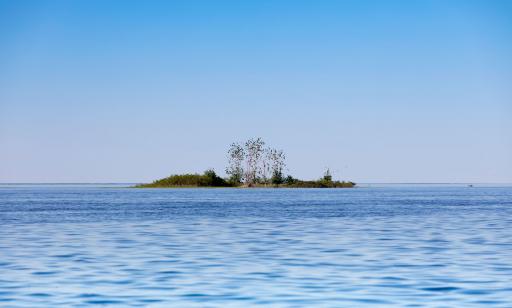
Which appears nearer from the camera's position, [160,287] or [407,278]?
[160,287]

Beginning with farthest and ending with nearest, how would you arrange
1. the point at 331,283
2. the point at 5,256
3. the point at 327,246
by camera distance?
the point at 327,246 < the point at 5,256 < the point at 331,283

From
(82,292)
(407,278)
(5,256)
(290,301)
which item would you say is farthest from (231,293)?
(5,256)

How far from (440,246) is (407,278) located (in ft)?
43.3

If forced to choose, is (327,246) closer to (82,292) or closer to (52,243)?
(52,243)

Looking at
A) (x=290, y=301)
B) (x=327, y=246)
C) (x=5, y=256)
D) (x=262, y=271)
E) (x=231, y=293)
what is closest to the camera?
(x=290, y=301)

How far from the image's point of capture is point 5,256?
36.3 meters

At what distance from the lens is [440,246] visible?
41.1 meters

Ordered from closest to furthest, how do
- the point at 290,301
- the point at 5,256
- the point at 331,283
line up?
the point at 290,301 < the point at 331,283 < the point at 5,256

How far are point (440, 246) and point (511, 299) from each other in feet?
56.2

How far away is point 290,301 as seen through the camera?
930 inches

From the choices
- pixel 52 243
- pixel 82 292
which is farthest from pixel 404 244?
pixel 82 292

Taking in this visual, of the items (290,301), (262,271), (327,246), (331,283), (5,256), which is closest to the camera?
(290,301)

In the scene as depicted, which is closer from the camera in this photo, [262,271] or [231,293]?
[231,293]

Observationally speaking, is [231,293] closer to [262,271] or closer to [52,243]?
[262,271]
